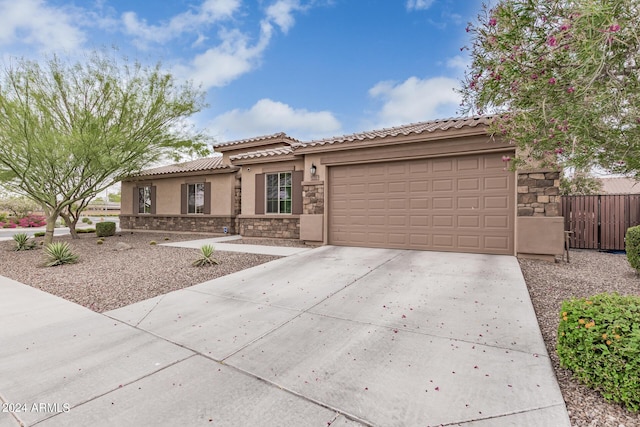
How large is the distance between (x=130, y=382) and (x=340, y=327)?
7.00 feet

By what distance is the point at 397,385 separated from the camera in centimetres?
241

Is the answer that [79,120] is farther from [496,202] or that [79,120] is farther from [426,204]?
[496,202]

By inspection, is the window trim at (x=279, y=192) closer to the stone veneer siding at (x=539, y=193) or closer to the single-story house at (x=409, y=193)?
the single-story house at (x=409, y=193)

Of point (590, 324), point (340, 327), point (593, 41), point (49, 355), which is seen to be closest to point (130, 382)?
point (49, 355)

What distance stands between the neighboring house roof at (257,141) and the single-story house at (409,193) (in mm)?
3766

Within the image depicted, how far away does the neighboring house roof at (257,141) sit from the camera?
15.6m

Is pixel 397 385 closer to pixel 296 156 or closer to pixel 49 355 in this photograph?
pixel 49 355

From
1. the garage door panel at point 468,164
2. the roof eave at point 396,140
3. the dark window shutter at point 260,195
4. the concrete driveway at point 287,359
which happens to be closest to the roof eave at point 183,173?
the dark window shutter at point 260,195

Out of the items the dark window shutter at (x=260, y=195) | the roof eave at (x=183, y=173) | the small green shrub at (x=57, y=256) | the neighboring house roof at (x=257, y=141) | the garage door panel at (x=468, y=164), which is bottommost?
the small green shrub at (x=57, y=256)

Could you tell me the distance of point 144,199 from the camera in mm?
16844

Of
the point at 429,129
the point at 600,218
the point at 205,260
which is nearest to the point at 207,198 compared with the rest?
the point at 205,260

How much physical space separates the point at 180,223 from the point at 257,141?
5895 mm

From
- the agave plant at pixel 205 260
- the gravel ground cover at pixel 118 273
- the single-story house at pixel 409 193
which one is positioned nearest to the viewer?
the gravel ground cover at pixel 118 273

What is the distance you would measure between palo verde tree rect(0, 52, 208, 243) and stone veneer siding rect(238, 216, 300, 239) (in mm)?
4378
